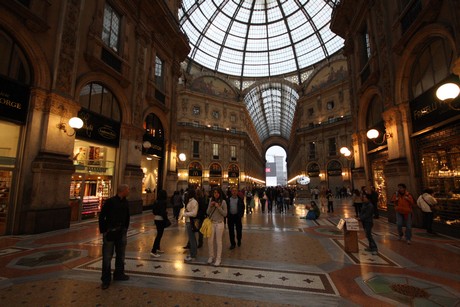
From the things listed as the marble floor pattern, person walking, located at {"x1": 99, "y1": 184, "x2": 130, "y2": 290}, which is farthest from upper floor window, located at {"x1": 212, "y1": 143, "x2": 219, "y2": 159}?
person walking, located at {"x1": 99, "y1": 184, "x2": 130, "y2": 290}

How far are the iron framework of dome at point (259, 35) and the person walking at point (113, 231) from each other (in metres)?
33.8

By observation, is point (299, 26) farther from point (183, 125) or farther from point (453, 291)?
point (453, 291)

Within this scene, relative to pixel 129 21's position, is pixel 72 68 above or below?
below

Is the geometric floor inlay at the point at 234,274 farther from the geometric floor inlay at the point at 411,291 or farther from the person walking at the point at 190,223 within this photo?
the geometric floor inlay at the point at 411,291

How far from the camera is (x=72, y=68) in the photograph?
28.2 feet

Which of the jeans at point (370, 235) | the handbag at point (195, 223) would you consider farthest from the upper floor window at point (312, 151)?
the handbag at point (195, 223)

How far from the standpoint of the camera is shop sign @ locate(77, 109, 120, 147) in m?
9.57

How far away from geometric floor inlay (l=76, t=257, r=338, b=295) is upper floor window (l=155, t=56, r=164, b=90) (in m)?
13.4

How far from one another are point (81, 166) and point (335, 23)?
58.3 ft

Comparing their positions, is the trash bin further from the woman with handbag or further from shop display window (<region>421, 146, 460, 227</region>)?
the woman with handbag

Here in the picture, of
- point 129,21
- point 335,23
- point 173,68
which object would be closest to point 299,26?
point 335,23

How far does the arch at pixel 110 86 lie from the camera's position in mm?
9195

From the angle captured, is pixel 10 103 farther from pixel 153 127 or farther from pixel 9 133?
pixel 153 127

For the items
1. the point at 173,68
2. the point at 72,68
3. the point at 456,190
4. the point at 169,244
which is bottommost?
the point at 169,244
